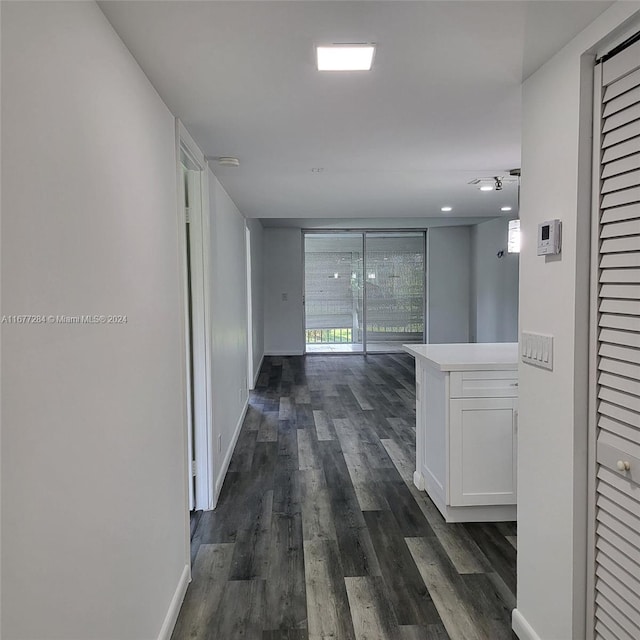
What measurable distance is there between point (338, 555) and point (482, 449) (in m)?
0.96

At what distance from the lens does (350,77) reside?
1765 millimetres

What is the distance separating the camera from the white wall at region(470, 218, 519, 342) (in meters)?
7.75

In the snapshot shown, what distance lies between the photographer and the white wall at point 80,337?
88 cm

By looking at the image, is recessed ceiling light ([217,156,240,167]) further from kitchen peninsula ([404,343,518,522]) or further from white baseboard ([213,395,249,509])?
white baseboard ([213,395,249,509])

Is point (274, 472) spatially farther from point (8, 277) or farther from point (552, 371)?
point (8, 277)

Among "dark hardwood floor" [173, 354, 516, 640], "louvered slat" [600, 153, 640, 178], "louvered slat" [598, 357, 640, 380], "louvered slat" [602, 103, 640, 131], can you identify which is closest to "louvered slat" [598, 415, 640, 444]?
"louvered slat" [598, 357, 640, 380]

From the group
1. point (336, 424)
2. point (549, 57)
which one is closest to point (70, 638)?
point (549, 57)

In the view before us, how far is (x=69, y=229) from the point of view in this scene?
1.09 meters

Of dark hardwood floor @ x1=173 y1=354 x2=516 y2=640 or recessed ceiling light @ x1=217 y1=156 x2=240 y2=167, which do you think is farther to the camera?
recessed ceiling light @ x1=217 y1=156 x2=240 y2=167

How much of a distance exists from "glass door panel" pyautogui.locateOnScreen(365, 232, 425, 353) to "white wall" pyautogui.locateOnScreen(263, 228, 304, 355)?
1.24 m

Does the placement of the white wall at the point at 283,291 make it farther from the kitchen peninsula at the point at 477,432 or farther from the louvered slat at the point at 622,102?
the louvered slat at the point at 622,102

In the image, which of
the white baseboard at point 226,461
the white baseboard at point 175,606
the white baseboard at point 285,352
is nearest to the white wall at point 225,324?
the white baseboard at point 226,461

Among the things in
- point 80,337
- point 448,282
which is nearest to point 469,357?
point 80,337

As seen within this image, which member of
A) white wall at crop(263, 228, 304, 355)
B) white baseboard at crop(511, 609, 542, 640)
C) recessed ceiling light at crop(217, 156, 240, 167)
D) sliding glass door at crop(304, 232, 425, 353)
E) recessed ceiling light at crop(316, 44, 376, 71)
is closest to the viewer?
recessed ceiling light at crop(316, 44, 376, 71)
